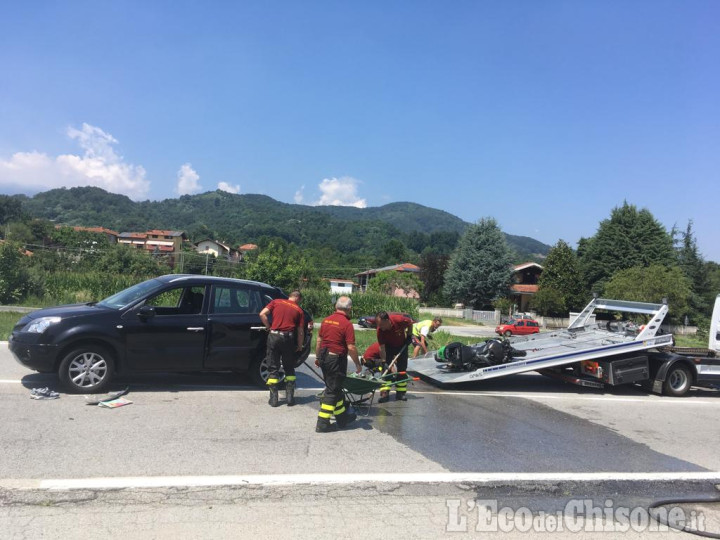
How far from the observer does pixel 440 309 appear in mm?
65812

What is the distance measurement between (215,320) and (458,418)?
13.3 ft

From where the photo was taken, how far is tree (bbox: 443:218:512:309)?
211 ft

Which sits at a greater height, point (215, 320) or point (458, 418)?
point (215, 320)

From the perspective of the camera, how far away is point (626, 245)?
2339 inches

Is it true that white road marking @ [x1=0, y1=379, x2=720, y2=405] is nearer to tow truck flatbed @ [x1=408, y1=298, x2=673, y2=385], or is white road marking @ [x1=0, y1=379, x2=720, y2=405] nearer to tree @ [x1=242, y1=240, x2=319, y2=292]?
tow truck flatbed @ [x1=408, y1=298, x2=673, y2=385]

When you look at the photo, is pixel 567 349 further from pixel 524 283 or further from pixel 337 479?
pixel 524 283

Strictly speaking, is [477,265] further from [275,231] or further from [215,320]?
[275,231]

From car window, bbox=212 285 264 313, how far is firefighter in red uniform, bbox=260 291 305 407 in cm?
91

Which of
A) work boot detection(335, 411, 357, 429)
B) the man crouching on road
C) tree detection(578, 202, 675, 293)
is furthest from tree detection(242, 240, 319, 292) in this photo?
the man crouching on road

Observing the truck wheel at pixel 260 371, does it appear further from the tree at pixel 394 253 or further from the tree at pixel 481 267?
the tree at pixel 394 253

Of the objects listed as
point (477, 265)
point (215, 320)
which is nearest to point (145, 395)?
point (215, 320)

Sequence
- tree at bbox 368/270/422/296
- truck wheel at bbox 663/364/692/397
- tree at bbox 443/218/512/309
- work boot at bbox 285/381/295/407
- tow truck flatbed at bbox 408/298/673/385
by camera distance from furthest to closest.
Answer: tree at bbox 368/270/422/296
tree at bbox 443/218/512/309
truck wheel at bbox 663/364/692/397
tow truck flatbed at bbox 408/298/673/385
work boot at bbox 285/381/295/407

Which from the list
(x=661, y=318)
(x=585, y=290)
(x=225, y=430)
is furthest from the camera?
(x=585, y=290)

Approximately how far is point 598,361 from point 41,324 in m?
9.72
